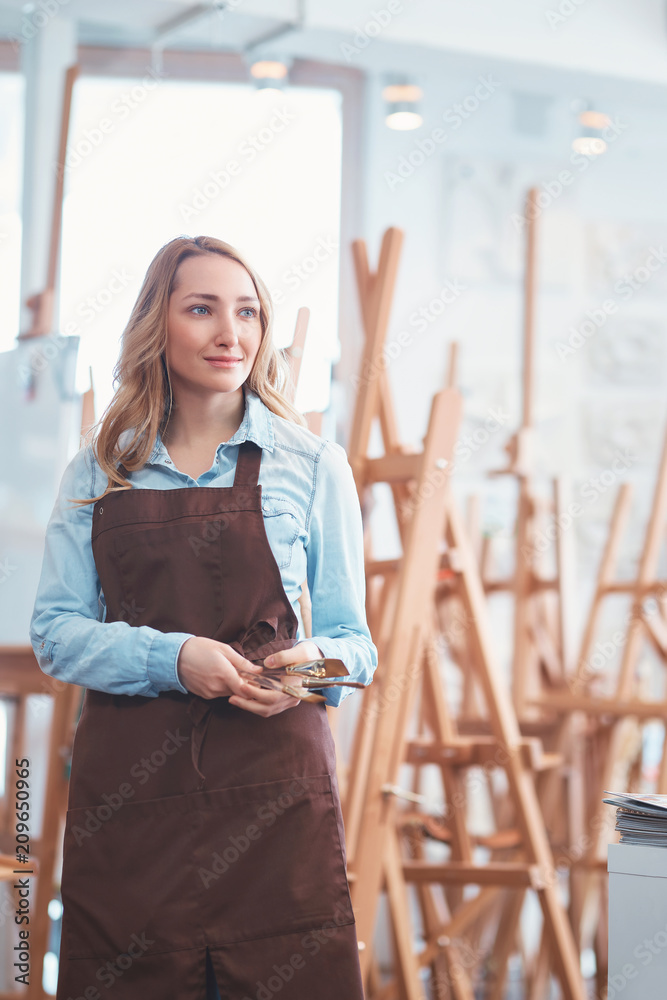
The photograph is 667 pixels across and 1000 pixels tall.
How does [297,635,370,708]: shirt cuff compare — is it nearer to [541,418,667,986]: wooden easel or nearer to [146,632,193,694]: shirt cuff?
[146,632,193,694]: shirt cuff

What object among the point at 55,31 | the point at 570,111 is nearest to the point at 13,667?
the point at 55,31

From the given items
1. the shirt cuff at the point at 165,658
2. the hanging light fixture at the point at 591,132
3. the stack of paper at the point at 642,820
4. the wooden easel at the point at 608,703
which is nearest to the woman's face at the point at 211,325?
the shirt cuff at the point at 165,658

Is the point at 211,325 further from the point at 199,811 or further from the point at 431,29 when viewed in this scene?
the point at 431,29

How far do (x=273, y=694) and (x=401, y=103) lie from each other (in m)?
3.87

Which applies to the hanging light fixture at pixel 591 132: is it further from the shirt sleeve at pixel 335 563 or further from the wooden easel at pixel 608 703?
the shirt sleeve at pixel 335 563

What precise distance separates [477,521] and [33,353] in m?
1.73

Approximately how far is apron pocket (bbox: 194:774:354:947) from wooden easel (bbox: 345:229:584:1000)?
896 millimetres

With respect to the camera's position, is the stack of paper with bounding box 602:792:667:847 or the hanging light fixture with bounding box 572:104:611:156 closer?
the stack of paper with bounding box 602:792:667:847

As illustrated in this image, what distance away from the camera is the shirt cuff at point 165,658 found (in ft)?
4.61

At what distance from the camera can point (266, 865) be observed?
1451 mm

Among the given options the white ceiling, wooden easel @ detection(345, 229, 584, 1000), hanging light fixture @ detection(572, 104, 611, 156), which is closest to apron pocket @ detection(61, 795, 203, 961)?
wooden easel @ detection(345, 229, 584, 1000)

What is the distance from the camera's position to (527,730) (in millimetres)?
3707

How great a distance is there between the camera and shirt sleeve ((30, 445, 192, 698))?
1419mm

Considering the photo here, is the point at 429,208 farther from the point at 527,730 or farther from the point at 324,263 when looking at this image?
the point at 527,730
